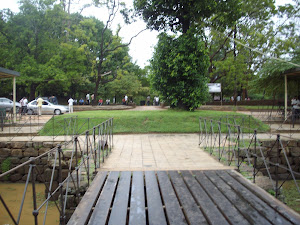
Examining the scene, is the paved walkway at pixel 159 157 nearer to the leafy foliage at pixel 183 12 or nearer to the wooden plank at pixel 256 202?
the wooden plank at pixel 256 202

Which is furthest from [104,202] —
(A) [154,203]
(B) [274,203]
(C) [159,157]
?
(C) [159,157]

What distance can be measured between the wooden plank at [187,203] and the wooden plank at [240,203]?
56 cm

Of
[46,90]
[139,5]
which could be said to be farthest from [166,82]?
[46,90]

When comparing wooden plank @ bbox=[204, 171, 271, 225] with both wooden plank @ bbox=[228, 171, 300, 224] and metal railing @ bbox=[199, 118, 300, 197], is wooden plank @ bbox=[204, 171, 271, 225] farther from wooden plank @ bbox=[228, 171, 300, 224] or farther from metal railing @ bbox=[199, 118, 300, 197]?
metal railing @ bbox=[199, 118, 300, 197]

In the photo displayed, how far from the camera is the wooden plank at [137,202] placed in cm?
337

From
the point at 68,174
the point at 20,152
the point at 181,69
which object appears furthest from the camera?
the point at 181,69

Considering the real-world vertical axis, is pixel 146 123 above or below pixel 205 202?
above

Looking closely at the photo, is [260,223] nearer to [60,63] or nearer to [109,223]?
[109,223]

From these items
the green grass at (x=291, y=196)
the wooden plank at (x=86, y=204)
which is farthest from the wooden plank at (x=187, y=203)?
the green grass at (x=291, y=196)

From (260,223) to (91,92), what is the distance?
3712 centimetres

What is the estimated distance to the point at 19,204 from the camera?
7.69 meters

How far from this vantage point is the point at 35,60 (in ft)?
92.2

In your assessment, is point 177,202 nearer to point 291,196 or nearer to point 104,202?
point 104,202

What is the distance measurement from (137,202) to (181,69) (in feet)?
43.7
